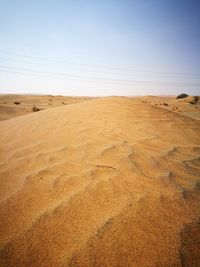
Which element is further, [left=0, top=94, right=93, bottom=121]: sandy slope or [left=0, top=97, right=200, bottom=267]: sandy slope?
[left=0, top=94, right=93, bottom=121]: sandy slope

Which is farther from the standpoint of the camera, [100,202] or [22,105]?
[22,105]

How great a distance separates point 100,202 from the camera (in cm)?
150

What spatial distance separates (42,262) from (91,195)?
0.60 metres

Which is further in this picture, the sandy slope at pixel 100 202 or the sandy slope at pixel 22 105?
the sandy slope at pixel 22 105

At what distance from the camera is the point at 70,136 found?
121 inches

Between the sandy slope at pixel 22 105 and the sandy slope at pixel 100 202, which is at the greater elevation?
the sandy slope at pixel 100 202

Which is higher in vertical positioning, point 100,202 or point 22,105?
point 100,202

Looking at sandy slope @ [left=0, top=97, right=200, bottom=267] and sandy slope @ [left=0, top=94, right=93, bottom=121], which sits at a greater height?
sandy slope @ [left=0, top=97, right=200, bottom=267]

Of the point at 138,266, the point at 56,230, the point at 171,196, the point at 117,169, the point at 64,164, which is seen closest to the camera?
the point at 138,266

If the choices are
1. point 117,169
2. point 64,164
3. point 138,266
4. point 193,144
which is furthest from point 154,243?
point 193,144

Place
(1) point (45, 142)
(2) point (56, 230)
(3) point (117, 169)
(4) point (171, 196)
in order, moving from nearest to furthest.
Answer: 1. (2) point (56, 230)
2. (4) point (171, 196)
3. (3) point (117, 169)
4. (1) point (45, 142)

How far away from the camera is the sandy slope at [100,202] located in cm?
111

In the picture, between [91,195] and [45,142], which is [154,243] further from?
[45,142]

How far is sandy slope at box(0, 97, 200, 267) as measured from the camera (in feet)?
3.64
